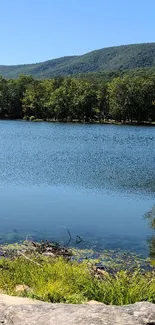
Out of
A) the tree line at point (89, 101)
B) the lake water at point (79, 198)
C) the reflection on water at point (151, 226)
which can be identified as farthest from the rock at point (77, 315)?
the tree line at point (89, 101)

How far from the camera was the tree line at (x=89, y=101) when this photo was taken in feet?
399

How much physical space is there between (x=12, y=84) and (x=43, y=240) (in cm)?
13713

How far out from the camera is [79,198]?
2517 centimetres

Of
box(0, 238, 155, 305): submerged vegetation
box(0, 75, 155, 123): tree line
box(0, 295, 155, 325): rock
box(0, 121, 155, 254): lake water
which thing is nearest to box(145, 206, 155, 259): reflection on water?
box(0, 121, 155, 254): lake water

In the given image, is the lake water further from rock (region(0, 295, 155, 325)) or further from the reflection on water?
rock (region(0, 295, 155, 325))

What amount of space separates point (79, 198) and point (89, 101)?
329ft

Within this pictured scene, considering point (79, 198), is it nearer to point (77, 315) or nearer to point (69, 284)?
point (69, 284)

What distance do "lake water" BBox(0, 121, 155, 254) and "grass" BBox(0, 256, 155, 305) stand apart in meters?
6.13

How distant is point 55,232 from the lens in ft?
58.1

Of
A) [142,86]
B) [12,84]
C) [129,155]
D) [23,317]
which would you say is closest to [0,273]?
[23,317]

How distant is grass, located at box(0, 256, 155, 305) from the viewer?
734cm

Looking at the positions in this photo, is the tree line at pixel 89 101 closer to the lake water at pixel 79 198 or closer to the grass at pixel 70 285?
the lake water at pixel 79 198

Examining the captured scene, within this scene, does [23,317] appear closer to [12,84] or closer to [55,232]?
[55,232]

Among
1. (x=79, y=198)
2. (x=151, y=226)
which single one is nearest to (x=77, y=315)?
(x=151, y=226)
